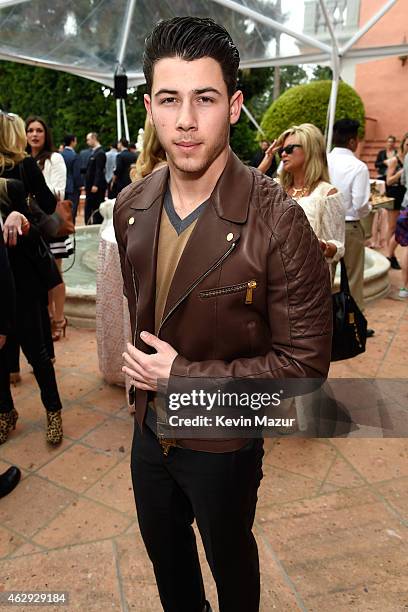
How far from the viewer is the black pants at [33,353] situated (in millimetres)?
2967

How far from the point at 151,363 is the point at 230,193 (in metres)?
0.49

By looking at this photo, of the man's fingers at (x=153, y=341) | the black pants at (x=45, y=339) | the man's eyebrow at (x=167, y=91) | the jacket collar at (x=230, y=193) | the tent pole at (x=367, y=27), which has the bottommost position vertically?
the black pants at (x=45, y=339)

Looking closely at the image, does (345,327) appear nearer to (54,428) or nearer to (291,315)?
(291,315)

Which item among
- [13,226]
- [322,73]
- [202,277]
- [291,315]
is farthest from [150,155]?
[322,73]

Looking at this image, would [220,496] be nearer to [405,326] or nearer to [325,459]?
[325,459]

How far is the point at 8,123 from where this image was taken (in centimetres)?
295

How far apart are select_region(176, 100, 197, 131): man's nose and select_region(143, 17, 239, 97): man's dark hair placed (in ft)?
0.35

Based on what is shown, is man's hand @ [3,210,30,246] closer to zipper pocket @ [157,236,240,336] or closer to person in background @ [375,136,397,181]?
zipper pocket @ [157,236,240,336]

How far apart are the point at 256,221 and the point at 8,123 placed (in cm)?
229

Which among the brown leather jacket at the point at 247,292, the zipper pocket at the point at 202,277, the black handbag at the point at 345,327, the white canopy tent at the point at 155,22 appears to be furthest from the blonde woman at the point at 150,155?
the white canopy tent at the point at 155,22

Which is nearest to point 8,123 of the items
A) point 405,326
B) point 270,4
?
point 405,326

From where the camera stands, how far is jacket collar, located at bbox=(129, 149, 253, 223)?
1276 mm

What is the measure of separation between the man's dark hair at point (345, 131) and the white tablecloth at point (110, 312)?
2.50 m

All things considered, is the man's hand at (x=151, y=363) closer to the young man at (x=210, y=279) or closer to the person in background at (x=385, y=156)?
the young man at (x=210, y=279)
